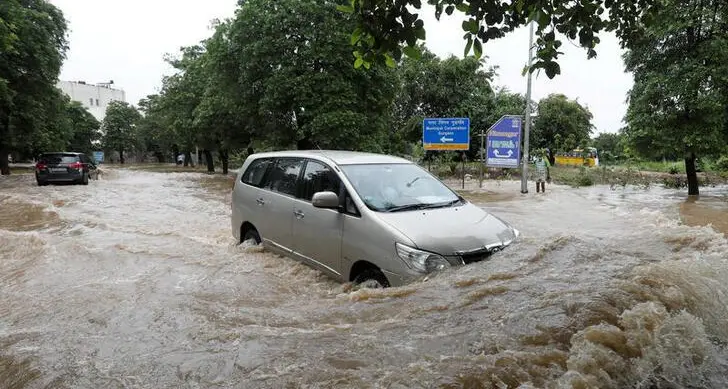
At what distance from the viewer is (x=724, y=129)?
15.0 metres

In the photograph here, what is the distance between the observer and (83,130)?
57688mm

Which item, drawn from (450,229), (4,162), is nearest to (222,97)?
(4,162)

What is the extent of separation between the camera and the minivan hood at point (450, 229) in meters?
4.38

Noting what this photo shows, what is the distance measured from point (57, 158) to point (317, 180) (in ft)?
61.7

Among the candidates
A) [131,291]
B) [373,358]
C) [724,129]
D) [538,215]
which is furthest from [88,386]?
[724,129]

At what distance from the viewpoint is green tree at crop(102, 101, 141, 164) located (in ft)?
208

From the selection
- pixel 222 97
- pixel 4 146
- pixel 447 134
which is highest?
pixel 222 97

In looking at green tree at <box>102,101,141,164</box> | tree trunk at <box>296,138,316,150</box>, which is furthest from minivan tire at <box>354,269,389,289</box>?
green tree at <box>102,101,141,164</box>

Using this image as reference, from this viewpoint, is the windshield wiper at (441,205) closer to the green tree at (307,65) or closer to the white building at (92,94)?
the green tree at (307,65)

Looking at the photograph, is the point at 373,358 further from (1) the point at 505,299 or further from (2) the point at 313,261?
(2) the point at 313,261

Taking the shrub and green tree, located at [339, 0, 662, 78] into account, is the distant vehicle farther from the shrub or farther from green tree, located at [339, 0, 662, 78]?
the shrub

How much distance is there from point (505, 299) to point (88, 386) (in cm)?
278

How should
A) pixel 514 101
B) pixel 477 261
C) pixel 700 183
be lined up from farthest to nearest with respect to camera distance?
1. pixel 514 101
2. pixel 700 183
3. pixel 477 261

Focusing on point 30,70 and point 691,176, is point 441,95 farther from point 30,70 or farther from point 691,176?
point 30,70
